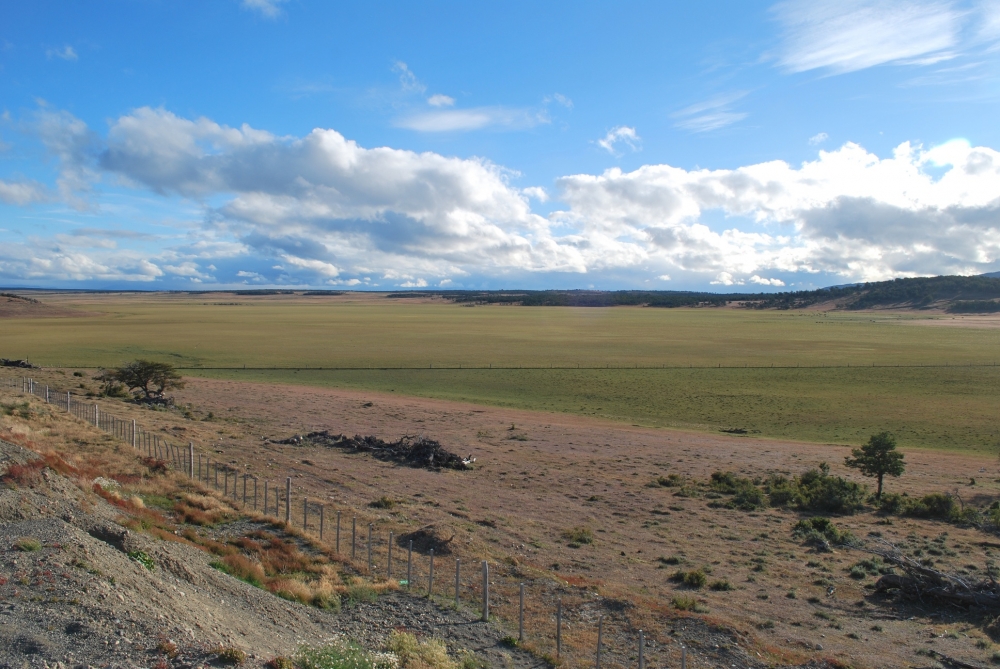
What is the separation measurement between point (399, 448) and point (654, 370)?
4082 centimetres

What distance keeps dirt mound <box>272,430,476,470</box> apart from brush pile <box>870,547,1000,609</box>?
53.0 feet

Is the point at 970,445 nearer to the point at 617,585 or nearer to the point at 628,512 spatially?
the point at 628,512

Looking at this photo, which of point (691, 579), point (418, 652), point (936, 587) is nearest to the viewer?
point (418, 652)

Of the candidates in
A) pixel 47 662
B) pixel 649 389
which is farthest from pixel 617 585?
pixel 649 389

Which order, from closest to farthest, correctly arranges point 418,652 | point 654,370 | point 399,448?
point 418,652, point 399,448, point 654,370

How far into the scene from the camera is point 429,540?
16.1 meters

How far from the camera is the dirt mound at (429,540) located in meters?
15.6

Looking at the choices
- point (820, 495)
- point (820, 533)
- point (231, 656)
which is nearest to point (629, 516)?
point (820, 533)

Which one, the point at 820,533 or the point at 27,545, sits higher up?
the point at 27,545

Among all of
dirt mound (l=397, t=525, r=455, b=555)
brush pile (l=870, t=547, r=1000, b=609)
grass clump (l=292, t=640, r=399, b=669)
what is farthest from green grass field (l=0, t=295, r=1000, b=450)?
grass clump (l=292, t=640, r=399, b=669)

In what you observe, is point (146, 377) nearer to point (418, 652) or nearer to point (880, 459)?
point (418, 652)

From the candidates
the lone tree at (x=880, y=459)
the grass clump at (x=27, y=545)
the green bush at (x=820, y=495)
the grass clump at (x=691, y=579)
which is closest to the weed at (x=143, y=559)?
the grass clump at (x=27, y=545)

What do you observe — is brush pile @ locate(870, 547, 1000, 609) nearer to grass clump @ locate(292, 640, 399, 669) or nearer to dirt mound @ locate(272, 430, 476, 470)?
grass clump @ locate(292, 640, 399, 669)

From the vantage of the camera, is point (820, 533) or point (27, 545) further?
point (820, 533)
